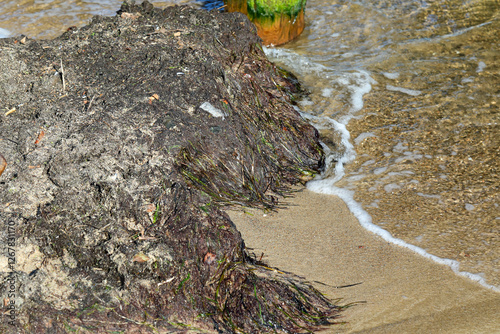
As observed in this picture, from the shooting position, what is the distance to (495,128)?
4.47 meters

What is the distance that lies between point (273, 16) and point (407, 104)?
2.29 m

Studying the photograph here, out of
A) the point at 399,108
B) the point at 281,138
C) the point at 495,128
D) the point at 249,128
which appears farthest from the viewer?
the point at 399,108

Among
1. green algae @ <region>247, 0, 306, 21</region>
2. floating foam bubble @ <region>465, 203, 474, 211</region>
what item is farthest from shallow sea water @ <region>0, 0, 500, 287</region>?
green algae @ <region>247, 0, 306, 21</region>

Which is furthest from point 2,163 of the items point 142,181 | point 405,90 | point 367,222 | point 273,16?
point 273,16

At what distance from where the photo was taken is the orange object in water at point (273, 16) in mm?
5988

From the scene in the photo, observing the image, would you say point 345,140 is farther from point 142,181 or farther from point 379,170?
point 142,181

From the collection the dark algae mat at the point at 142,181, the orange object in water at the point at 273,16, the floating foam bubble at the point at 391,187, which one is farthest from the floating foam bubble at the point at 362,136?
the orange object in water at the point at 273,16

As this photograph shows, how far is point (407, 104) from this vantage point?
490 centimetres

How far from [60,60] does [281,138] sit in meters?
1.96

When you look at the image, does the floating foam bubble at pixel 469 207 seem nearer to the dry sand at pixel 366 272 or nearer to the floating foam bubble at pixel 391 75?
the dry sand at pixel 366 272

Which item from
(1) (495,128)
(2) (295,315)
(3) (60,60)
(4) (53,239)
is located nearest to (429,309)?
(2) (295,315)

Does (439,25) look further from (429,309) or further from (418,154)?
(429,309)

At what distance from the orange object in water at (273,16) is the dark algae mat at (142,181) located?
201 centimetres

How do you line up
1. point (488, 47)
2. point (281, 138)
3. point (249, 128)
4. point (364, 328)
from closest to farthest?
point (364, 328), point (249, 128), point (281, 138), point (488, 47)
